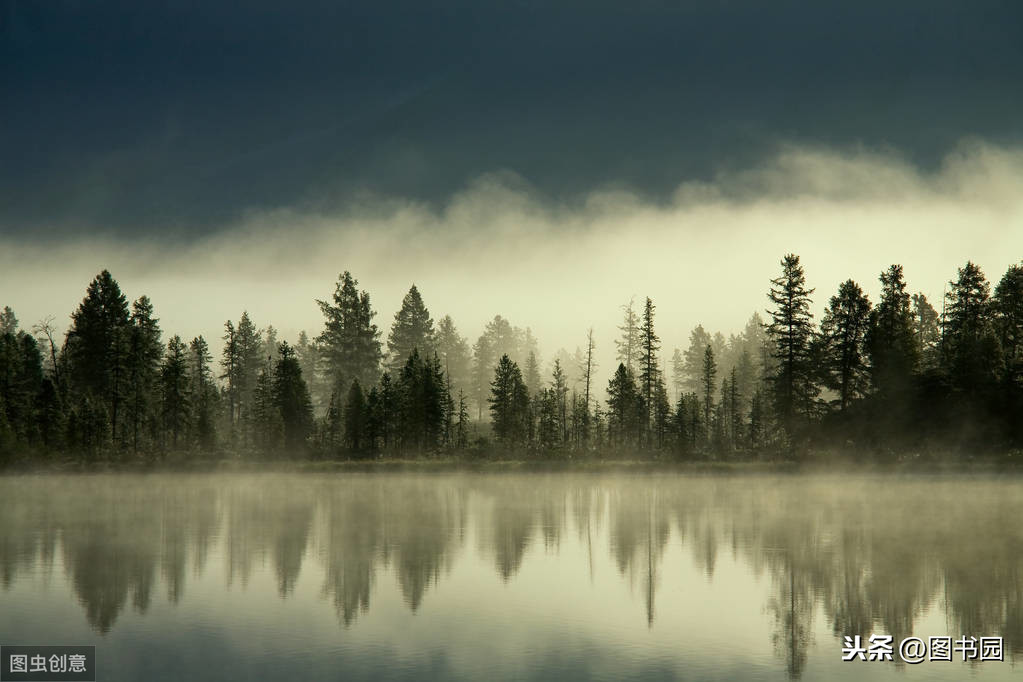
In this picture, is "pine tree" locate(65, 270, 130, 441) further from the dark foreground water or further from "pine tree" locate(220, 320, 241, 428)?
the dark foreground water

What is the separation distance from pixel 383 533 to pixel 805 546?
1492 cm

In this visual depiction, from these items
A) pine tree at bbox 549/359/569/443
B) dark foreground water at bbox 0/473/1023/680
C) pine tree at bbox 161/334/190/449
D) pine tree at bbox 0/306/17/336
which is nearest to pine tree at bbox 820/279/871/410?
pine tree at bbox 549/359/569/443

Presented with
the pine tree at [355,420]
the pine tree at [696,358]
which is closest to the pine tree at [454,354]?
the pine tree at [696,358]

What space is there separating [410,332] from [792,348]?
62017mm

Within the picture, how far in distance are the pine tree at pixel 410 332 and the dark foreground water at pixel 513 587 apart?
85.3 metres

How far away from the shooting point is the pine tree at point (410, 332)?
13312cm

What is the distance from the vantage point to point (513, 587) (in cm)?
2505

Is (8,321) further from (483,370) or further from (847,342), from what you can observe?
(847,342)

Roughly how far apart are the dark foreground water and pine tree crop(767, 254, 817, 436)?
36.0 metres

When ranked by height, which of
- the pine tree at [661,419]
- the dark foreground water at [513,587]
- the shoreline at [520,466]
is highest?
the pine tree at [661,419]

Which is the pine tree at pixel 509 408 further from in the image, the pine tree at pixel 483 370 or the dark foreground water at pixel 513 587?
the pine tree at pixel 483 370

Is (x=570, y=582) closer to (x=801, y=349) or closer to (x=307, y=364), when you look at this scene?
(x=801, y=349)

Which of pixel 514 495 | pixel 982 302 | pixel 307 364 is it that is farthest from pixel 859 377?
pixel 307 364

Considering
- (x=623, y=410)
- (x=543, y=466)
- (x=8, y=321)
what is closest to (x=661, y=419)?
(x=623, y=410)
